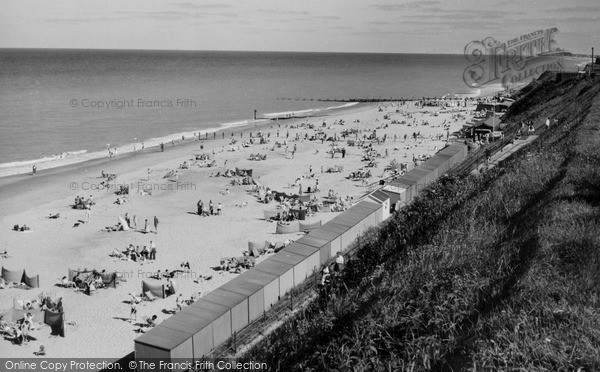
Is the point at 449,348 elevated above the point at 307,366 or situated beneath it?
elevated above

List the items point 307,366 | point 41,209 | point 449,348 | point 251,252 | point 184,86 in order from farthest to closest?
point 184,86
point 41,209
point 251,252
point 307,366
point 449,348

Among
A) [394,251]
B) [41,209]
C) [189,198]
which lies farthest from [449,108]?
[394,251]

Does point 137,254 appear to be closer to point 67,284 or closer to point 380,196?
point 67,284

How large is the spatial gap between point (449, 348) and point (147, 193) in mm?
28808

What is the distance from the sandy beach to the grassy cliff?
25.1 feet

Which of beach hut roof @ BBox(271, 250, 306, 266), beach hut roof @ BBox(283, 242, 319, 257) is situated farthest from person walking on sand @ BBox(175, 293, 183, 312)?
beach hut roof @ BBox(283, 242, 319, 257)

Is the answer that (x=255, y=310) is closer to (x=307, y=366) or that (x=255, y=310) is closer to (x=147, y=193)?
(x=307, y=366)

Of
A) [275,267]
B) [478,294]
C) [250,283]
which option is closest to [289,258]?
[275,267]

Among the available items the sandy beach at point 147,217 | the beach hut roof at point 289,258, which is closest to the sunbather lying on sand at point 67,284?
the sandy beach at point 147,217

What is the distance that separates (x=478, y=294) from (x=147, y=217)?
74.6ft

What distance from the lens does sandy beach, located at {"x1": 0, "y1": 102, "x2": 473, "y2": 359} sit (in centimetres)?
1898

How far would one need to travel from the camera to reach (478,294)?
10227 mm

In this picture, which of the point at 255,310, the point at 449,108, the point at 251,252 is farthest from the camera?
the point at 449,108

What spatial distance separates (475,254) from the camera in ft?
39.7
